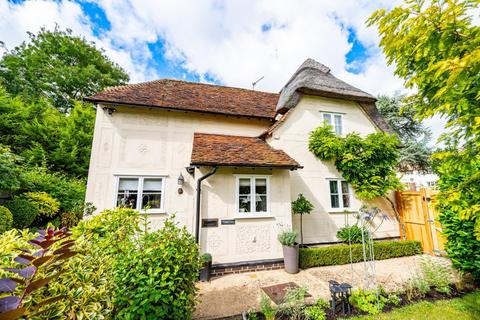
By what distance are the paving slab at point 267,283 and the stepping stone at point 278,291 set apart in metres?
0.17

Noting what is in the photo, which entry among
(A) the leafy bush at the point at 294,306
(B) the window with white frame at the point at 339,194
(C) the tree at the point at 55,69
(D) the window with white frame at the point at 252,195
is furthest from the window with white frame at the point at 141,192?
(C) the tree at the point at 55,69

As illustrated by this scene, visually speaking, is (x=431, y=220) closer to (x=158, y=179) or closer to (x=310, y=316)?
(x=310, y=316)

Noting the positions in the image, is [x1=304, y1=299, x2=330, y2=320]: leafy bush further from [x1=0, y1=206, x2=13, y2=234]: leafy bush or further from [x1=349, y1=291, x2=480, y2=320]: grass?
[x1=0, y1=206, x2=13, y2=234]: leafy bush

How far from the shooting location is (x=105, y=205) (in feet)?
25.5

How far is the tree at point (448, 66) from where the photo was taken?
8.79ft

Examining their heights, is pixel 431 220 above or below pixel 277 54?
below

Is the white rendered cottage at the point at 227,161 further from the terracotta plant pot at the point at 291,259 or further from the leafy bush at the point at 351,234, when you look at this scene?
the terracotta plant pot at the point at 291,259

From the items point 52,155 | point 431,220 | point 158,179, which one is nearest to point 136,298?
point 158,179

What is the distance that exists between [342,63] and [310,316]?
14.1 m

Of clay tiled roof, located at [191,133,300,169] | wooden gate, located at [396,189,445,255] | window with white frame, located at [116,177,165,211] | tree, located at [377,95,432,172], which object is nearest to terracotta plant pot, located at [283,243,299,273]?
clay tiled roof, located at [191,133,300,169]

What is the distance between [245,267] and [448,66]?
7350 millimetres

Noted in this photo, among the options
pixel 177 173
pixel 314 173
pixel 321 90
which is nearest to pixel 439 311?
pixel 314 173

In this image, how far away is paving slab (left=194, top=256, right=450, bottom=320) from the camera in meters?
4.77

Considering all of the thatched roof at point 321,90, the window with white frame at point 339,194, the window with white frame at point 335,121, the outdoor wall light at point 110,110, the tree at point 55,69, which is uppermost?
the tree at point 55,69
